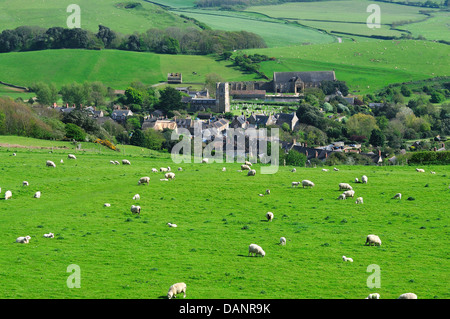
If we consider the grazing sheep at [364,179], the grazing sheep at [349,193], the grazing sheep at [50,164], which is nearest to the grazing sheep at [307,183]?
the grazing sheep at [349,193]

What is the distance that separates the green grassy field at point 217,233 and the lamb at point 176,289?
1.50 feet

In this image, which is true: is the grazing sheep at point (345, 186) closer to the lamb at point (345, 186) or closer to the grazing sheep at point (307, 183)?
the lamb at point (345, 186)

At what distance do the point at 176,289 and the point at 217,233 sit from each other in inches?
403

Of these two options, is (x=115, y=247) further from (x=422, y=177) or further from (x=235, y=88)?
(x=235, y=88)

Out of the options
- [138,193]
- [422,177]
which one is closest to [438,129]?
[422,177]

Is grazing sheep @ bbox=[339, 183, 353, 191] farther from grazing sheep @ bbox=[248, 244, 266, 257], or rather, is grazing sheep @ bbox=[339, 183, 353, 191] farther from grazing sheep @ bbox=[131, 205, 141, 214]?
grazing sheep @ bbox=[248, 244, 266, 257]

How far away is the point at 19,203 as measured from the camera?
4228 cm

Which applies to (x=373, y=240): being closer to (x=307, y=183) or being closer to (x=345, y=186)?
(x=345, y=186)

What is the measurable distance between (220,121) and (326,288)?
364 feet

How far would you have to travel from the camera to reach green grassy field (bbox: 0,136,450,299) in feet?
90.0

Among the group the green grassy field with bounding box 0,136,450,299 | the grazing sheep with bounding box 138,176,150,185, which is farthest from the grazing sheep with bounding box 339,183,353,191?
the grazing sheep with bounding box 138,176,150,185

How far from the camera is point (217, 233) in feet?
118

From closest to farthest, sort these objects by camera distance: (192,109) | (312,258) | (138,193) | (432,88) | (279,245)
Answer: (312,258) → (279,245) → (138,193) → (192,109) → (432,88)

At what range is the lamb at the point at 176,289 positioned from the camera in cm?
2552
